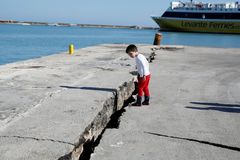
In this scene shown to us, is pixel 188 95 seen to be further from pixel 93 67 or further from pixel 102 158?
pixel 102 158

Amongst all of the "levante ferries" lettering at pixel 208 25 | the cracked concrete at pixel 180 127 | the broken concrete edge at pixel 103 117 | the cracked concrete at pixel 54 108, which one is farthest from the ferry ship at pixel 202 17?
the broken concrete edge at pixel 103 117

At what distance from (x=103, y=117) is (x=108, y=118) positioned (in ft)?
1.26

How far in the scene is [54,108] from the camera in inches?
211

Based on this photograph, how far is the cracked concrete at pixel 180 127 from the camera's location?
4270 mm

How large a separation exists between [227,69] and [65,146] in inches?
392

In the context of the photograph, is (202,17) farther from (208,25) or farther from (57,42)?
(57,42)

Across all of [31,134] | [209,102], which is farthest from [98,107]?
[209,102]

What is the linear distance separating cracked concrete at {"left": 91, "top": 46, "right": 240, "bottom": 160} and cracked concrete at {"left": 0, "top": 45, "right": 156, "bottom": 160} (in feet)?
1.13

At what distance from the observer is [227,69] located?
42.2 ft

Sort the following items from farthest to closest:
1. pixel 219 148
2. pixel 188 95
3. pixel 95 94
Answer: pixel 188 95 < pixel 95 94 < pixel 219 148

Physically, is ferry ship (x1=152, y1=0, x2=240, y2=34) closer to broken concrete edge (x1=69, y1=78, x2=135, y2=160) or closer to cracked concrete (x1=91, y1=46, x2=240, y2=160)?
cracked concrete (x1=91, y1=46, x2=240, y2=160)

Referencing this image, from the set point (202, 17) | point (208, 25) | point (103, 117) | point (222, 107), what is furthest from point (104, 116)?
point (208, 25)

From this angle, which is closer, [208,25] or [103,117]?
[103,117]

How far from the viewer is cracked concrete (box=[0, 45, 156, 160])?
384 centimetres
